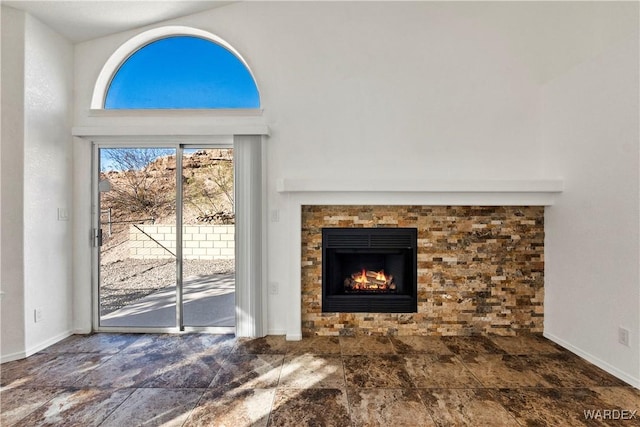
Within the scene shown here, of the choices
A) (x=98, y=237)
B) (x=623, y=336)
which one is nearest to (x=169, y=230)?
(x=98, y=237)

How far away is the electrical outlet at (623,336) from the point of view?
7.24 ft

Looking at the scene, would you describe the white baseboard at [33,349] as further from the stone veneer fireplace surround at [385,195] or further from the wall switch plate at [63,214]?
the stone veneer fireplace surround at [385,195]

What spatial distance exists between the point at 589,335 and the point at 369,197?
2211mm

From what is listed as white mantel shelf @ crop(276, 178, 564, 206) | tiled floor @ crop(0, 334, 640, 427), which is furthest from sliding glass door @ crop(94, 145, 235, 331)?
white mantel shelf @ crop(276, 178, 564, 206)

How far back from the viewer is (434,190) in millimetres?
2816

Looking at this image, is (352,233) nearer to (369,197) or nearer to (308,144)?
(369,197)

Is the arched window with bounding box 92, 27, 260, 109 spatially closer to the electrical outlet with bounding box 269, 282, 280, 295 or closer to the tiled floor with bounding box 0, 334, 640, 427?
the electrical outlet with bounding box 269, 282, 280, 295

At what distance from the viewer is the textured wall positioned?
3.00 meters

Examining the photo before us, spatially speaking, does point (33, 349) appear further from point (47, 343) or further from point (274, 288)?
point (274, 288)

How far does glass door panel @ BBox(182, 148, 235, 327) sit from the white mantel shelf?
0.73m

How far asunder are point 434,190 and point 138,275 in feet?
10.6

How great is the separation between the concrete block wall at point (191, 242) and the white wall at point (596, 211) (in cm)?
329

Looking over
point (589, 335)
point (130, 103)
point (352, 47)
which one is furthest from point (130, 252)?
point (589, 335)

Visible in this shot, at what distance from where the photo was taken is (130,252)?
3189 mm
